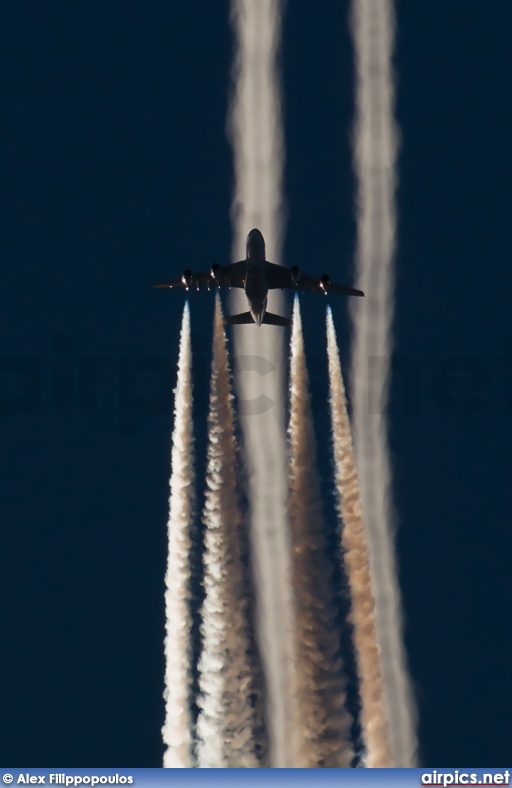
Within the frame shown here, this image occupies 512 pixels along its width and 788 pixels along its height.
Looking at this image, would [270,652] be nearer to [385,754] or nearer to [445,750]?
[385,754]

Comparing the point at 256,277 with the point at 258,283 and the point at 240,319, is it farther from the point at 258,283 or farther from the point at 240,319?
the point at 240,319

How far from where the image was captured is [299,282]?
245 feet

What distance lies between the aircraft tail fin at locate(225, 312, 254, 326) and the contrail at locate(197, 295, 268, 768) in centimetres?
46

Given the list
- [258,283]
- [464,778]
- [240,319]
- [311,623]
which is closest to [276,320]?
[240,319]

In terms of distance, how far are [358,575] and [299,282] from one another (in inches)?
553

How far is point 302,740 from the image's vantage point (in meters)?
65.2

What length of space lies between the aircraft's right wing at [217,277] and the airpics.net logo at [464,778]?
80.9 ft

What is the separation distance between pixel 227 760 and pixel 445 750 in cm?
2028

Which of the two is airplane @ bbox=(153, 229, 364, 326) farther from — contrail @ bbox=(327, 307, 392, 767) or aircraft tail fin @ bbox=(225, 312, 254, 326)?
contrail @ bbox=(327, 307, 392, 767)

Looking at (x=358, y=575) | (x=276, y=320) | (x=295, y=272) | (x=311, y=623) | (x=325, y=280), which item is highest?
(x=295, y=272)

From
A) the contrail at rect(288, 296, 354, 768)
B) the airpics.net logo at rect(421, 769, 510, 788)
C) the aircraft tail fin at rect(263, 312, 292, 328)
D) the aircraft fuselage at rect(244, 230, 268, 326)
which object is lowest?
the airpics.net logo at rect(421, 769, 510, 788)

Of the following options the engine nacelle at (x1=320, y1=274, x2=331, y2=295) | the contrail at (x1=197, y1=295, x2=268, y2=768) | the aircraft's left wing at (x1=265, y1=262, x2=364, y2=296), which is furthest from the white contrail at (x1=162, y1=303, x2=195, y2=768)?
the engine nacelle at (x1=320, y1=274, x2=331, y2=295)

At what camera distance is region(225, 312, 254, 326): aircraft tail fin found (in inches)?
2899

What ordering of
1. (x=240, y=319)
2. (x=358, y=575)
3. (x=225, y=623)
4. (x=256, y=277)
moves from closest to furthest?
(x=225, y=623), (x=358, y=575), (x=256, y=277), (x=240, y=319)
